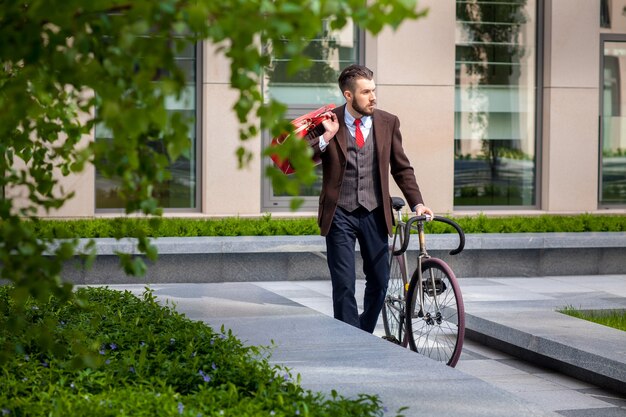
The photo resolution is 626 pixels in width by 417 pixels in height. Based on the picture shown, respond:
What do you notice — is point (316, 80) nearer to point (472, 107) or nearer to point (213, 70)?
point (213, 70)

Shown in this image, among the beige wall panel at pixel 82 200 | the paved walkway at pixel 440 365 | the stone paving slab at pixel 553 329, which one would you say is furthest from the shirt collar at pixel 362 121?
the beige wall panel at pixel 82 200

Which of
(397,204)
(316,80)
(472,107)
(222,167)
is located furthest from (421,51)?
(397,204)

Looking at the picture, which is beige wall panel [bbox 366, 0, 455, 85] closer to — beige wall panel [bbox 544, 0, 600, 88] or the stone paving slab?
beige wall panel [bbox 544, 0, 600, 88]

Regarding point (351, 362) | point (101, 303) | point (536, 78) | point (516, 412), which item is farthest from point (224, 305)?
point (536, 78)

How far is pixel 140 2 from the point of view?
2.66 metres

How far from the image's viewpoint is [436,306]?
7609 millimetres

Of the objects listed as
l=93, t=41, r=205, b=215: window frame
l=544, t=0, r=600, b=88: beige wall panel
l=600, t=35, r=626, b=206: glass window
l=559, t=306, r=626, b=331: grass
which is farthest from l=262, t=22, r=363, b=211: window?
l=559, t=306, r=626, b=331: grass

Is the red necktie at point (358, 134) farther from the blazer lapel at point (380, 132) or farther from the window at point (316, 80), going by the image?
the window at point (316, 80)

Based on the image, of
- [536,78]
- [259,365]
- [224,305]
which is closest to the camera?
[259,365]

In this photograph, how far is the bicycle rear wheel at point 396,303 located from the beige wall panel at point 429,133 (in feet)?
21.6

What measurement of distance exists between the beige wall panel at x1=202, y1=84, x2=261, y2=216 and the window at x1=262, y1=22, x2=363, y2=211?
593 mm

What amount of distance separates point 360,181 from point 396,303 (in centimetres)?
106

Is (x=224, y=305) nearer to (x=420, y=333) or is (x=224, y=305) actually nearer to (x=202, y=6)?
(x=420, y=333)

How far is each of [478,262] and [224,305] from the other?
18.6ft
